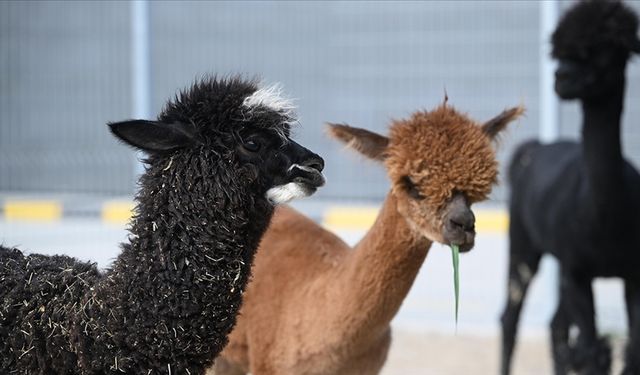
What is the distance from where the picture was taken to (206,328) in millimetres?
3150

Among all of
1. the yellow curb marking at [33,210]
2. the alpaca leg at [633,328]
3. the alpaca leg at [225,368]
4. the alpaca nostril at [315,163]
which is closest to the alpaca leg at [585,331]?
the alpaca leg at [633,328]

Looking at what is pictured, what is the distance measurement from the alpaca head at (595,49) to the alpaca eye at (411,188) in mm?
1625

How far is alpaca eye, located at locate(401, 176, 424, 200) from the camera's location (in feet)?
13.9

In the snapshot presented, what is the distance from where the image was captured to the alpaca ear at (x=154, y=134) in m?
3.08

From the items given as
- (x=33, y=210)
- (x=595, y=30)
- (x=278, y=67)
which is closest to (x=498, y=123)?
(x=595, y=30)

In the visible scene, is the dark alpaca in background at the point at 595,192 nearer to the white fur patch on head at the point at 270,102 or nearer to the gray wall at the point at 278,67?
the gray wall at the point at 278,67

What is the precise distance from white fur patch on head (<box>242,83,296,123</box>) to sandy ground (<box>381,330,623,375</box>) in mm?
3553

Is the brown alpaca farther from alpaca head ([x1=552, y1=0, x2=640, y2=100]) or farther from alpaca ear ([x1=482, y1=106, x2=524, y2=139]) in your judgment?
alpaca head ([x1=552, y1=0, x2=640, y2=100])

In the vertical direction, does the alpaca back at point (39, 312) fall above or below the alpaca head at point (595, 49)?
below

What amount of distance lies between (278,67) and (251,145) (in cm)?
588

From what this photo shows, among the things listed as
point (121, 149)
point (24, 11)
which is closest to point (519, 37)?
point (121, 149)

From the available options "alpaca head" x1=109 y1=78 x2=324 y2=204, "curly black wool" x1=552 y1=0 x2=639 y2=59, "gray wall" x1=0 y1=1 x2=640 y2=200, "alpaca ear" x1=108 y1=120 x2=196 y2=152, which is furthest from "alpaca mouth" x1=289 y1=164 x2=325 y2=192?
"gray wall" x1=0 y1=1 x2=640 y2=200

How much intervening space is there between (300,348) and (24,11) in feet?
19.8

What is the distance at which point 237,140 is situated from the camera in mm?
3250
